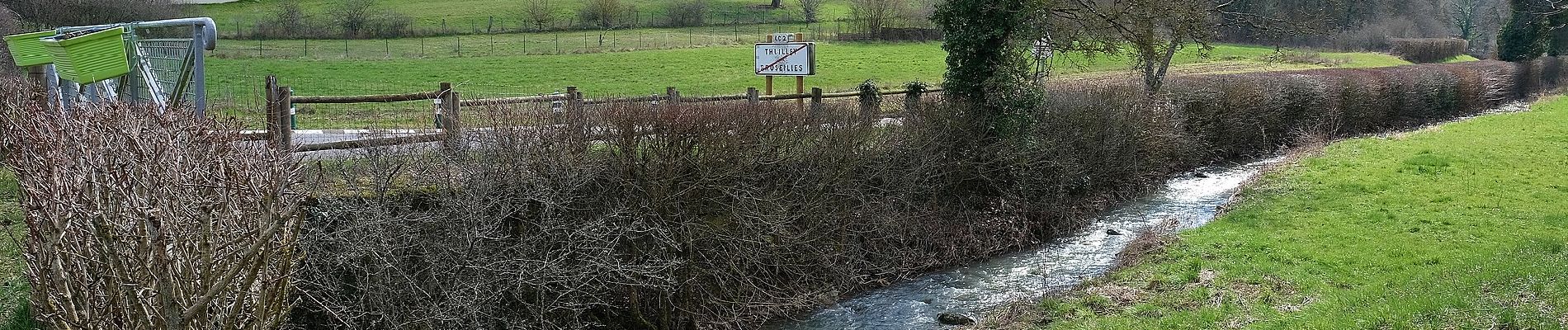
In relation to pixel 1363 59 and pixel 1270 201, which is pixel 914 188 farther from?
pixel 1363 59

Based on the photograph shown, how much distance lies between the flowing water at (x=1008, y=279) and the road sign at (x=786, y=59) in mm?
4308

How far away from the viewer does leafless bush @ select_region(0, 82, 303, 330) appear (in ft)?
12.3

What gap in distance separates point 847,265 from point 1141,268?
3125mm

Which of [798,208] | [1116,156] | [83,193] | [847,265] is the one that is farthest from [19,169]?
[1116,156]

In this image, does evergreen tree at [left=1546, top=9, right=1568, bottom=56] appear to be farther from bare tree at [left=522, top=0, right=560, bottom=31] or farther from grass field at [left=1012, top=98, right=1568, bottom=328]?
bare tree at [left=522, top=0, right=560, bottom=31]

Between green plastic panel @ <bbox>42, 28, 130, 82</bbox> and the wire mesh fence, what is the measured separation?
30.9 metres

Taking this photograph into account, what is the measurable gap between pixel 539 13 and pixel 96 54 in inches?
1891

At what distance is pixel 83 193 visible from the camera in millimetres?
3777

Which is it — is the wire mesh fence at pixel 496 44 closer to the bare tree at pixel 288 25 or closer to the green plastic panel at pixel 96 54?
the bare tree at pixel 288 25

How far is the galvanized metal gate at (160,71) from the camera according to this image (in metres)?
6.94

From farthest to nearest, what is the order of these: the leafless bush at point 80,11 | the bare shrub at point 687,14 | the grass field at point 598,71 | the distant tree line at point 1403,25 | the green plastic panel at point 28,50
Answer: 1. the distant tree line at point 1403,25
2. the bare shrub at point 687,14
3. the grass field at point 598,71
4. the leafless bush at point 80,11
5. the green plastic panel at point 28,50

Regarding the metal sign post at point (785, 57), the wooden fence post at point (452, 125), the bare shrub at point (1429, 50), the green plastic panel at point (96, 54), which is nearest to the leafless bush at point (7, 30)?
the wooden fence post at point (452, 125)

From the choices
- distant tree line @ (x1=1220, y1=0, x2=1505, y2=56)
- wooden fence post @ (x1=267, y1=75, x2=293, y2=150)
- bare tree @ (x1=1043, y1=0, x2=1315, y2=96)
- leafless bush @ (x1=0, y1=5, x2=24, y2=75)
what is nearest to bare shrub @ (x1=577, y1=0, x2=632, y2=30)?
distant tree line @ (x1=1220, y1=0, x2=1505, y2=56)

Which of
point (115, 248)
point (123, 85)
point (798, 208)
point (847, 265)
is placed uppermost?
point (123, 85)
